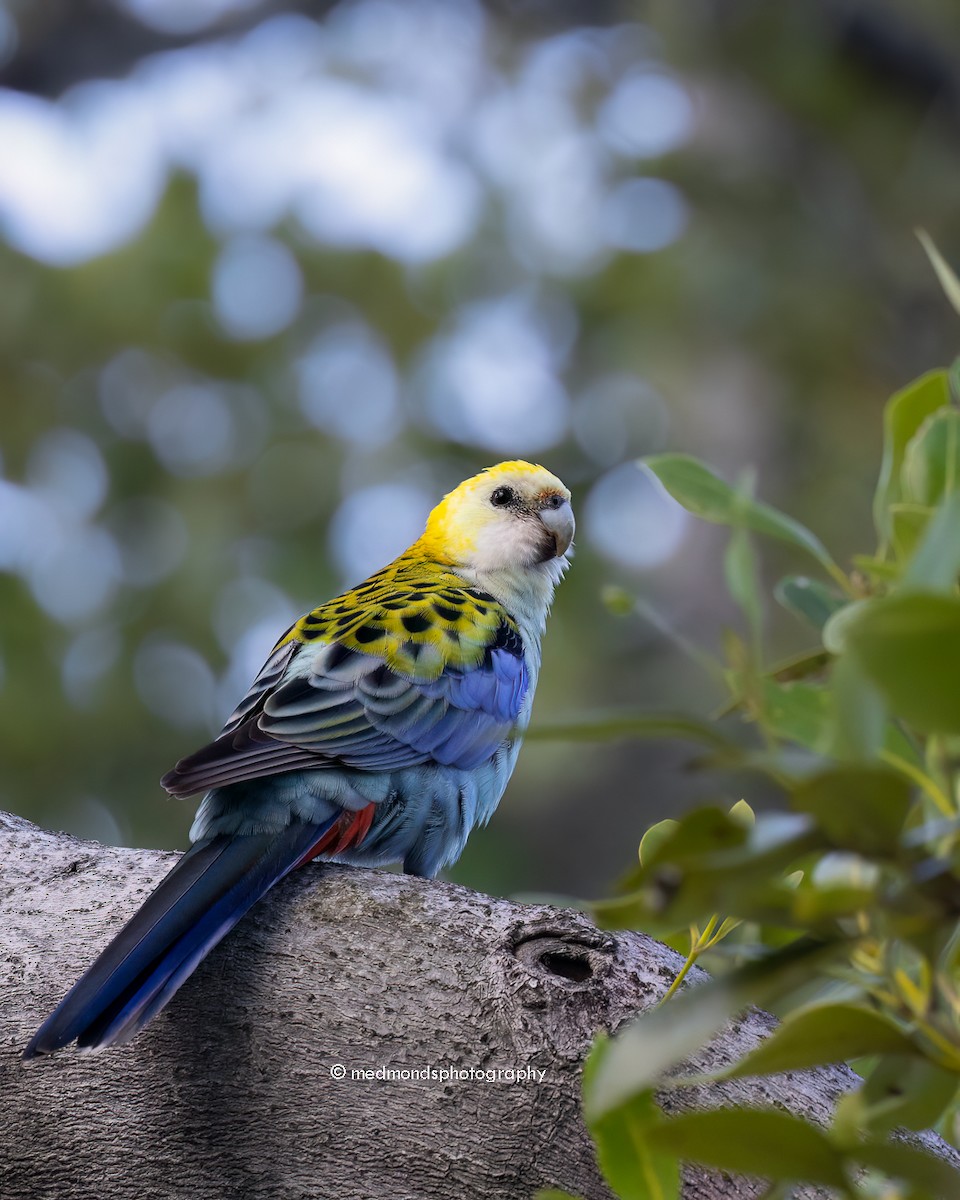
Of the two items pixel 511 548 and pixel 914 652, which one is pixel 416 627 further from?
pixel 914 652

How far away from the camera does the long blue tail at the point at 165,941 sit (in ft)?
4.99

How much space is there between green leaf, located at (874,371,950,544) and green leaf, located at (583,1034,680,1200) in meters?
0.50

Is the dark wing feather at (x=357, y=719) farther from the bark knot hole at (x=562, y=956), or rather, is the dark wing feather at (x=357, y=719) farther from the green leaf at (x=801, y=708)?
the green leaf at (x=801, y=708)

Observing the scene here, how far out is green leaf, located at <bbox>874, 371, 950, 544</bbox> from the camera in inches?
41.8

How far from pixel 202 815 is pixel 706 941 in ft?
4.20

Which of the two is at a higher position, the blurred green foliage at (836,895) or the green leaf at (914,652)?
the green leaf at (914,652)

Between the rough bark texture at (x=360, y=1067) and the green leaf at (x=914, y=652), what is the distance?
2.68 ft

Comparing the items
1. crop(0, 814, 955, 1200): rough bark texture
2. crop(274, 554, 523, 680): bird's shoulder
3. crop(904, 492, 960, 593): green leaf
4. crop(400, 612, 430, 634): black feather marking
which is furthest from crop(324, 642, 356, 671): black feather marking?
crop(904, 492, 960, 593): green leaf

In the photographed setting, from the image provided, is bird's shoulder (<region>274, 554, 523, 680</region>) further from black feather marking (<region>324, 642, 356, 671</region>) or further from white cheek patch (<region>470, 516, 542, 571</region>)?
white cheek patch (<region>470, 516, 542, 571</region>)

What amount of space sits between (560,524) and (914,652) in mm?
2806

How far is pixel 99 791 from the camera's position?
707cm

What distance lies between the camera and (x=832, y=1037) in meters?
0.77

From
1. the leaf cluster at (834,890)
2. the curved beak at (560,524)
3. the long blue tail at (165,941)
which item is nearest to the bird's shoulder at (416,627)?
the curved beak at (560,524)

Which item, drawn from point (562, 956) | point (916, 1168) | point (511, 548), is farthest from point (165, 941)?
point (511, 548)
